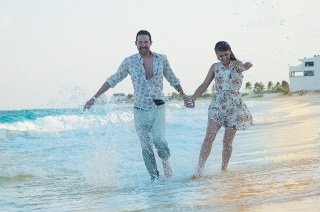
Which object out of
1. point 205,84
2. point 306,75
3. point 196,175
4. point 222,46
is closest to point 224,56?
point 222,46

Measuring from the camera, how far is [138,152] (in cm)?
1201

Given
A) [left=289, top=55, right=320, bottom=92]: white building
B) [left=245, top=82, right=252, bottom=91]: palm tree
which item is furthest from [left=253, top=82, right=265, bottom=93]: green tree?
[left=289, top=55, right=320, bottom=92]: white building

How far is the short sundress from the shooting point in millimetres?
7508

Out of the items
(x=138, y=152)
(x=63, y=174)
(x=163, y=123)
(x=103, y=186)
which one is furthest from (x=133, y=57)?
(x=138, y=152)

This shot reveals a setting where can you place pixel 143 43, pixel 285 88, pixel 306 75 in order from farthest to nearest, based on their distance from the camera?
pixel 285 88
pixel 306 75
pixel 143 43

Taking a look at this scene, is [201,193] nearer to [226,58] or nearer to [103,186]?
[103,186]

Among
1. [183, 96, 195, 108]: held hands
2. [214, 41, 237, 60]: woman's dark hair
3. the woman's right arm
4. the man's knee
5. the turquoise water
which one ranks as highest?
[214, 41, 237, 60]: woman's dark hair

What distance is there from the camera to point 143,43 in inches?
280

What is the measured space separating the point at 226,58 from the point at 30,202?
9.79ft

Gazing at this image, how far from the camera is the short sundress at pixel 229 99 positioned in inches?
296

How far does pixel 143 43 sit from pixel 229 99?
1372 mm

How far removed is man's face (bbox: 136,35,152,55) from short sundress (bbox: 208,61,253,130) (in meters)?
1.03

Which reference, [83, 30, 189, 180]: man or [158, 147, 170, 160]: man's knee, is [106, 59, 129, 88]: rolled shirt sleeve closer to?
[83, 30, 189, 180]: man

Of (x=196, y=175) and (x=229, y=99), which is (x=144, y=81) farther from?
(x=196, y=175)
